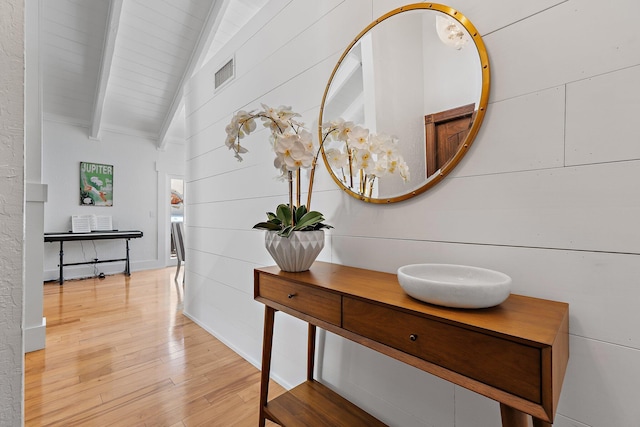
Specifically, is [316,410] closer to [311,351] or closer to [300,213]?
[311,351]

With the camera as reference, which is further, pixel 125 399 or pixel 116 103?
pixel 116 103

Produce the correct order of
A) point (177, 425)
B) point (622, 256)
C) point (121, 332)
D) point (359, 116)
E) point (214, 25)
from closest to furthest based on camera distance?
point (622, 256), point (359, 116), point (177, 425), point (121, 332), point (214, 25)

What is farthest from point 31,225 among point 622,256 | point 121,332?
point 622,256

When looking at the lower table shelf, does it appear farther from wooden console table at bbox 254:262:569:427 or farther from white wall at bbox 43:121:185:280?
white wall at bbox 43:121:185:280

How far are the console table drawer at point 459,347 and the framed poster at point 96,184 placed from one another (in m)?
5.47

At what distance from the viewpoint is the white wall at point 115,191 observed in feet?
14.3

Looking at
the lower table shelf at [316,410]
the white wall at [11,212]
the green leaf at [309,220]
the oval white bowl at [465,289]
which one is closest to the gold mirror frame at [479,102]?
the green leaf at [309,220]

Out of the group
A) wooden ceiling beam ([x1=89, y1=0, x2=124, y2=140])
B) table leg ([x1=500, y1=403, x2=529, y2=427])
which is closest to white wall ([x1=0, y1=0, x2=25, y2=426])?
table leg ([x1=500, y1=403, x2=529, y2=427])

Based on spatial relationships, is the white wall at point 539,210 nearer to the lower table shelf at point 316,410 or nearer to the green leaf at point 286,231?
the lower table shelf at point 316,410

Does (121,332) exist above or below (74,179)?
below

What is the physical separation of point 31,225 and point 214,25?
8.54 feet

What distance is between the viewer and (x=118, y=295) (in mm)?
3600

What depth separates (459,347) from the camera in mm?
658

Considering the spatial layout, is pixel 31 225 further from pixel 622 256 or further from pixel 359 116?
pixel 622 256
